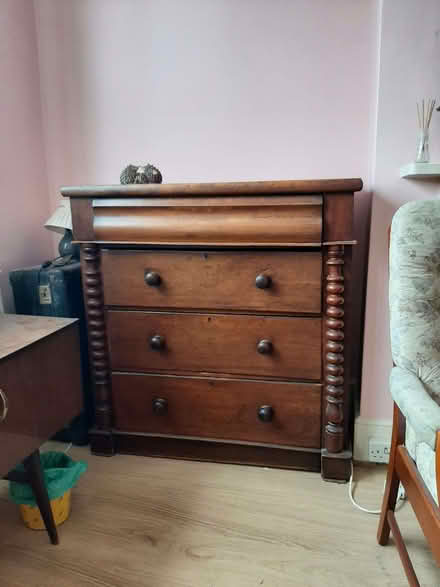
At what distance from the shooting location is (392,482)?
1159 mm

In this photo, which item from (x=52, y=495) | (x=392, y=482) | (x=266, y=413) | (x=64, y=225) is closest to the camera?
(x=392, y=482)

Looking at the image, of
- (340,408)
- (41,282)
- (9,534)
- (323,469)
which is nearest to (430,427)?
(340,408)

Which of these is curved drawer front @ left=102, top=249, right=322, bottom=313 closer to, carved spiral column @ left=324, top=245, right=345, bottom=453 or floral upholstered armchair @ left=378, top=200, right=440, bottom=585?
carved spiral column @ left=324, top=245, right=345, bottom=453

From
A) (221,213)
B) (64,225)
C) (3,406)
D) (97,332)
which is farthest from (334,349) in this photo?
(64,225)

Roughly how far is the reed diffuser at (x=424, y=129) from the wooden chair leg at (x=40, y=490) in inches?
58.2

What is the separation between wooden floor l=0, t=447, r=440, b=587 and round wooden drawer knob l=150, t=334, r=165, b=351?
0.48 m

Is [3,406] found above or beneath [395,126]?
beneath

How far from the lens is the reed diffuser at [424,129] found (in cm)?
135

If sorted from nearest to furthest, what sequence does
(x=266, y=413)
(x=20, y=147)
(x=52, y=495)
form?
(x=52, y=495) → (x=266, y=413) → (x=20, y=147)

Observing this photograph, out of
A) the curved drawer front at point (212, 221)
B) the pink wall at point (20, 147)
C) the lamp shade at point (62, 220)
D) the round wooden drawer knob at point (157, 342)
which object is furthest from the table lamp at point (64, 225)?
the round wooden drawer knob at point (157, 342)

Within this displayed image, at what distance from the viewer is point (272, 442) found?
1.57 meters

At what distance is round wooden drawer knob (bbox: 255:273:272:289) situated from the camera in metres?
1.41

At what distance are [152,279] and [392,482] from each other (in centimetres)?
97

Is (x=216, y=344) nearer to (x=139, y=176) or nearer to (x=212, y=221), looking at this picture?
(x=212, y=221)
